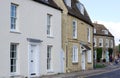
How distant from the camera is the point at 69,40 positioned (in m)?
35.4

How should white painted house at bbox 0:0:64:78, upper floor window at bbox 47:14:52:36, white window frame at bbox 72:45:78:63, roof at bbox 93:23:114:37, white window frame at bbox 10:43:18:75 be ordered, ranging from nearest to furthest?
white painted house at bbox 0:0:64:78
white window frame at bbox 10:43:18:75
upper floor window at bbox 47:14:52:36
white window frame at bbox 72:45:78:63
roof at bbox 93:23:114:37

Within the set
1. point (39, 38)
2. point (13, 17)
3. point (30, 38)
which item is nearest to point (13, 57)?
point (13, 17)

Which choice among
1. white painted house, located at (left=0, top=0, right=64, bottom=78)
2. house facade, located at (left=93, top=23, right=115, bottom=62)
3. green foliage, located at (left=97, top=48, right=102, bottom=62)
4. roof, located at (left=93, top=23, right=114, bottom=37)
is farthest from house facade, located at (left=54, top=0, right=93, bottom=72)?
roof, located at (left=93, top=23, right=114, bottom=37)

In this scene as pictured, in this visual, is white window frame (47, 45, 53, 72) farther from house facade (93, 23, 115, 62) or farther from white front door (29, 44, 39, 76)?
house facade (93, 23, 115, 62)

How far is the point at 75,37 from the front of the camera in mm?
37625

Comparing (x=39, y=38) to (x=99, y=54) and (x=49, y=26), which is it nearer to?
(x=49, y=26)

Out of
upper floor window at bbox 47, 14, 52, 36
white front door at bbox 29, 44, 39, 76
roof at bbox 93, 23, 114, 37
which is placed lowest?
white front door at bbox 29, 44, 39, 76

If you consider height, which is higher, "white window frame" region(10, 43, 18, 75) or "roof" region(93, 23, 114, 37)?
"roof" region(93, 23, 114, 37)

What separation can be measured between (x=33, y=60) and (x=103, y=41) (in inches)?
2247

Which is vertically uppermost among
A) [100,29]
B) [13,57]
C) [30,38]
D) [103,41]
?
[100,29]

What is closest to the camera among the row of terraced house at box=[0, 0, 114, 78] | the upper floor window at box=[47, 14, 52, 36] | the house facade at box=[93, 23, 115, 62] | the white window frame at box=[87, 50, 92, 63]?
the row of terraced house at box=[0, 0, 114, 78]

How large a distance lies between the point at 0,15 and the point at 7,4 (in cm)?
110

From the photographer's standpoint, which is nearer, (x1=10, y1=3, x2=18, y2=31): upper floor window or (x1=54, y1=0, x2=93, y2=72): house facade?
(x1=10, y1=3, x2=18, y2=31): upper floor window

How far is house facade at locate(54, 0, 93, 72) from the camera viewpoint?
113 feet
